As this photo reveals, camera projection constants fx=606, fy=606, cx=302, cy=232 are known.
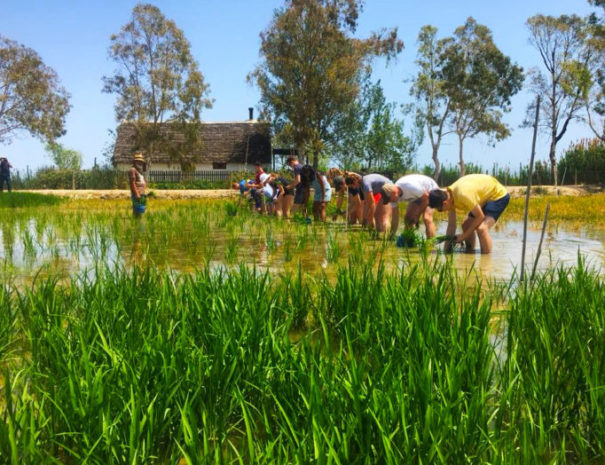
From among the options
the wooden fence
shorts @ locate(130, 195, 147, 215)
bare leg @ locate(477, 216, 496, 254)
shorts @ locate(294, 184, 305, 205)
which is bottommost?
bare leg @ locate(477, 216, 496, 254)

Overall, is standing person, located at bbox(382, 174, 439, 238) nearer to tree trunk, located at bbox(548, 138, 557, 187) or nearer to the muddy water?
the muddy water

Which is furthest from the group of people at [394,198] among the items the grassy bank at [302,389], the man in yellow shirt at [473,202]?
the grassy bank at [302,389]

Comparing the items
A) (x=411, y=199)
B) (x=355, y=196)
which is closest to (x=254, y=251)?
(x=411, y=199)

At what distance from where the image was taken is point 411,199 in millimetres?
9469

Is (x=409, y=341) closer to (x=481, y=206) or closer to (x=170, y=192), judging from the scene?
(x=481, y=206)

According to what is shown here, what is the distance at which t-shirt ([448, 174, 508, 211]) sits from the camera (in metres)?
7.48

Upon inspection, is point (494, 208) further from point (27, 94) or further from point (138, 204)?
point (27, 94)

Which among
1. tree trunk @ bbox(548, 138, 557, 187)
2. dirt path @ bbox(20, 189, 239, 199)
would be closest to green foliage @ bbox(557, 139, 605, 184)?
tree trunk @ bbox(548, 138, 557, 187)

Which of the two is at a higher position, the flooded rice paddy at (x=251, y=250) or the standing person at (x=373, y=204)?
the standing person at (x=373, y=204)

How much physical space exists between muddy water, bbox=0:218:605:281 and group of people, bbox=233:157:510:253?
0.40 meters

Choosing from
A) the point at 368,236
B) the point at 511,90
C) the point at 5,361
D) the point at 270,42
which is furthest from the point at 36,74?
the point at 5,361

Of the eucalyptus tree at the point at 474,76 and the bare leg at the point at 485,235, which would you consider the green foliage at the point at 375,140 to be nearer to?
the eucalyptus tree at the point at 474,76

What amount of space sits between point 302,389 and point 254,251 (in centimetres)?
561

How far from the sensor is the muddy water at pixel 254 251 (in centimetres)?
632
